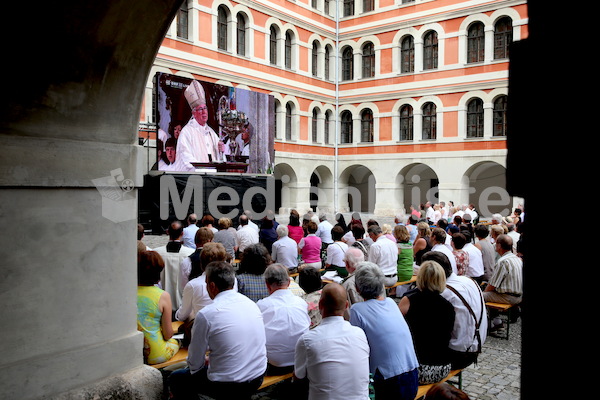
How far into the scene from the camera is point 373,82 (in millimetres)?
28453

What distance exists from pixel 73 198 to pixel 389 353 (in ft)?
8.27

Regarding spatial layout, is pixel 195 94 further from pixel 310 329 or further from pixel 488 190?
pixel 488 190

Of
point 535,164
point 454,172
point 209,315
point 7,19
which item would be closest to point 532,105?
point 535,164

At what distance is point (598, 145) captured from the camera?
1.01 metres

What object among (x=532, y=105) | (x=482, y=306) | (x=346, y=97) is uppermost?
(x=346, y=97)

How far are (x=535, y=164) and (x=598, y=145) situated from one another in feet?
0.43

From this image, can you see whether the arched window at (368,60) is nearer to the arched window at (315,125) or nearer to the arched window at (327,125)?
the arched window at (327,125)

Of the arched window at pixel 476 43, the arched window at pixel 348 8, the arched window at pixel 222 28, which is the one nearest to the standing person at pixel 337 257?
the arched window at pixel 222 28

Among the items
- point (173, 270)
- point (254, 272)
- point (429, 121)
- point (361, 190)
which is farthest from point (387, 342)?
point (361, 190)

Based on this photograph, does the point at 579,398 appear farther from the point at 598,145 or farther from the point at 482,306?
the point at 482,306

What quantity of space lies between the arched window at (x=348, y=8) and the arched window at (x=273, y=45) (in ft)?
19.1

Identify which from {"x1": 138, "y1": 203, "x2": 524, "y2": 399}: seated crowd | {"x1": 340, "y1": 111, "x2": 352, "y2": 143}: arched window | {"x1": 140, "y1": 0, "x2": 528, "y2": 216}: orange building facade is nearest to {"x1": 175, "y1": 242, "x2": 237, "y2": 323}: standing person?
{"x1": 138, "y1": 203, "x2": 524, "y2": 399}: seated crowd

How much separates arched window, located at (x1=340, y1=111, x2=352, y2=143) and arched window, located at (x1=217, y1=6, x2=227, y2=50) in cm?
919

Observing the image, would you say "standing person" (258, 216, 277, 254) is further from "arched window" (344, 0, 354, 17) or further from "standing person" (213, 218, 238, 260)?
"arched window" (344, 0, 354, 17)
